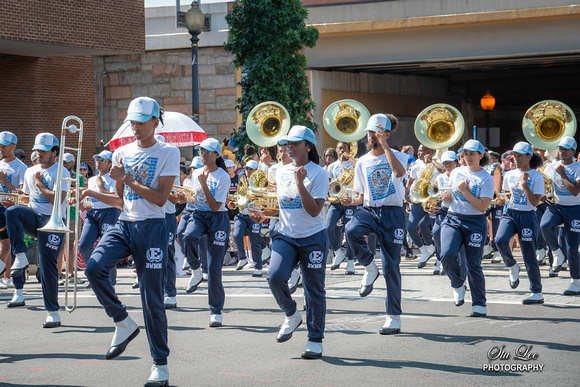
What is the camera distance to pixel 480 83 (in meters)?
30.4

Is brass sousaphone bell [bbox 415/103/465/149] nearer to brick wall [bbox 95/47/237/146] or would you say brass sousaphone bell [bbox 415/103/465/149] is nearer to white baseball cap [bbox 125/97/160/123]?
white baseball cap [bbox 125/97/160/123]

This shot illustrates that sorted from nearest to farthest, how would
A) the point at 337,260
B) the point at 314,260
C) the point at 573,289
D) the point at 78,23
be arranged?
the point at 314,260, the point at 573,289, the point at 337,260, the point at 78,23

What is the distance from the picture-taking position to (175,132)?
17594 millimetres

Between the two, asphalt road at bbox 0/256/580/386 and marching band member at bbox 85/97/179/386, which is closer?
marching band member at bbox 85/97/179/386

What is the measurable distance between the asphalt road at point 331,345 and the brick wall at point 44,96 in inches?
528

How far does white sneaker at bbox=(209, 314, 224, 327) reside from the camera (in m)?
9.49

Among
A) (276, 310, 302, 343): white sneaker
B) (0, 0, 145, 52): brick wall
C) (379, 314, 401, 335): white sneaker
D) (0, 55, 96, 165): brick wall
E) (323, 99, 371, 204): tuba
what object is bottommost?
(379, 314, 401, 335): white sneaker

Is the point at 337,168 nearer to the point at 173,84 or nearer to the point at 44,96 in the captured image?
the point at 173,84

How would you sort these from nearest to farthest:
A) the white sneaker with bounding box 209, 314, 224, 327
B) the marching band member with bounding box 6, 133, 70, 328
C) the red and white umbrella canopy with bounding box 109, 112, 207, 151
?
1. the white sneaker with bounding box 209, 314, 224, 327
2. the marching band member with bounding box 6, 133, 70, 328
3. the red and white umbrella canopy with bounding box 109, 112, 207, 151

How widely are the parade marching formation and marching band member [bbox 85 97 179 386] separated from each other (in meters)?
0.01

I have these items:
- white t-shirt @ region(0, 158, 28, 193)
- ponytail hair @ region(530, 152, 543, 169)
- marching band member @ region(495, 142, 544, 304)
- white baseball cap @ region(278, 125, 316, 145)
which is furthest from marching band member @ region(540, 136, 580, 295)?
white t-shirt @ region(0, 158, 28, 193)

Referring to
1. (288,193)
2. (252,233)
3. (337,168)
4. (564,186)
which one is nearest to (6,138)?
(252,233)

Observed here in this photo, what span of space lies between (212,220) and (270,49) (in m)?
10.1

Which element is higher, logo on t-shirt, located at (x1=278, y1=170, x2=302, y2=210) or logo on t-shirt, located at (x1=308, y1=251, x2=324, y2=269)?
logo on t-shirt, located at (x1=278, y1=170, x2=302, y2=210)
